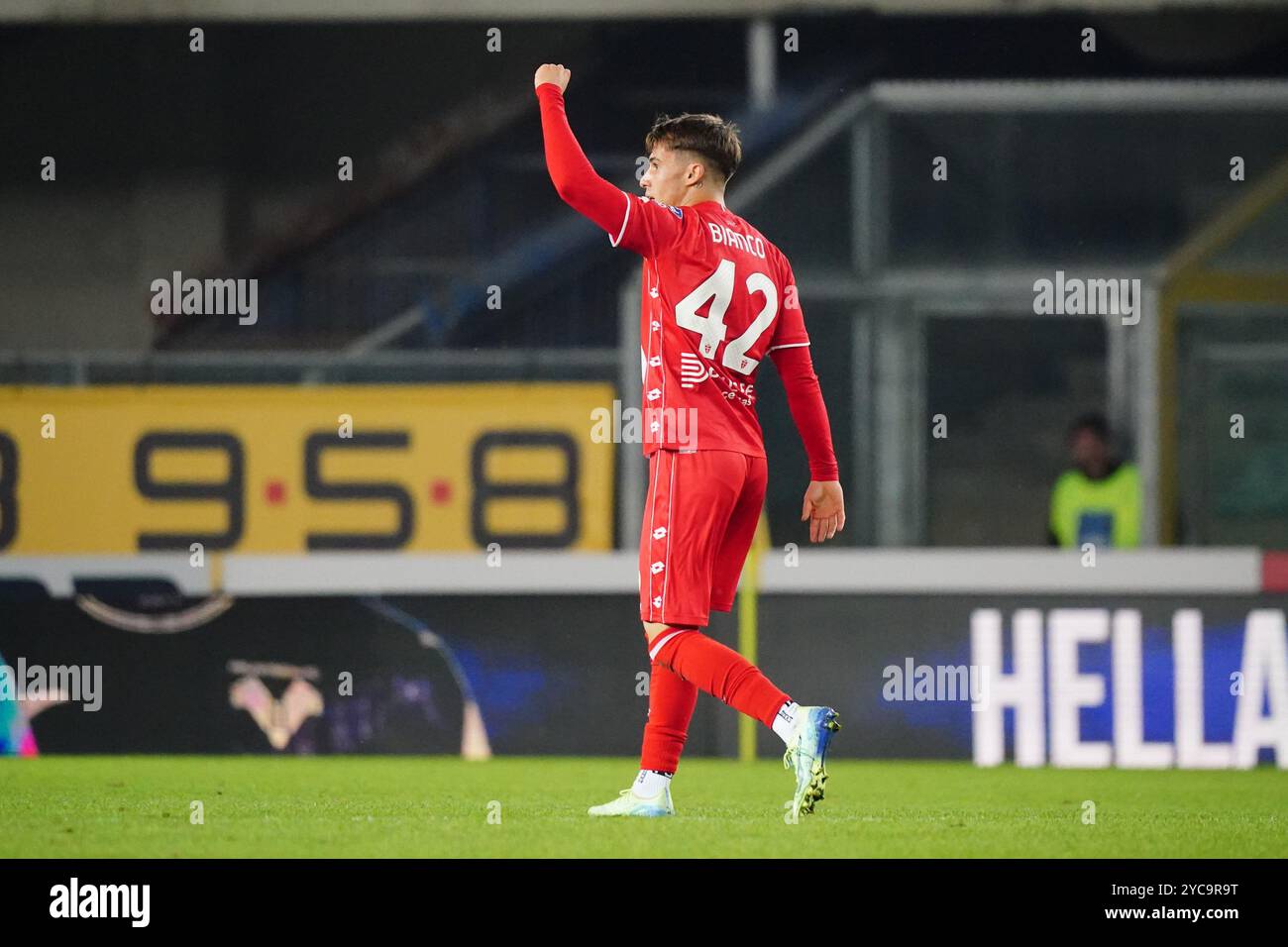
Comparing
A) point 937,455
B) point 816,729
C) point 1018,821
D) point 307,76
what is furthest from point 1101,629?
point 307,76

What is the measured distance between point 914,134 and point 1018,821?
5.54 metres

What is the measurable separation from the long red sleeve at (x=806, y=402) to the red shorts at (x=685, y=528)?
1.04 ft

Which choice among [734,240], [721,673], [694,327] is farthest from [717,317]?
[721,673]

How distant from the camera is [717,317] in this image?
198 inches

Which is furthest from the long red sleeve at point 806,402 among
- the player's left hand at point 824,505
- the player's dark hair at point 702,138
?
the player's dark hair at point 702,138

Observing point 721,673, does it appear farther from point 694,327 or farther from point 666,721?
point 694,327

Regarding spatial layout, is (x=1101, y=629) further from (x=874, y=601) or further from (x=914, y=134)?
(x=914, y=134)

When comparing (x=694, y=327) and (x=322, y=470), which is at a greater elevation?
(x=694, y=327)

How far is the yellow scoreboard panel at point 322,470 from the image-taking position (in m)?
9.26

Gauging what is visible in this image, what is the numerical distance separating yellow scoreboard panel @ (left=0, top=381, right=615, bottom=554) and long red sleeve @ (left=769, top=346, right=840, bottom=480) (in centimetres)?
395

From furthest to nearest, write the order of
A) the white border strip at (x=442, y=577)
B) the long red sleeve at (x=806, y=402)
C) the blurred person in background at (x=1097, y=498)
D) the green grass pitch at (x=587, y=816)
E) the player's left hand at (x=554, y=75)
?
1. the blurred person in background at (x=1097, y=498)
2. the white border strip at (x=442, y=577)
3. the long red sleeve at (x=806, y=402)
4. the player's left hand at (x=554, y=75)
5. the green grass pitch at (x=587, y=816)

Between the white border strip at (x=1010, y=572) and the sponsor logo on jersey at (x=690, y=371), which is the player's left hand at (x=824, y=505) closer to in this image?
the sponsor logo on jersey at (x=690, y=371)

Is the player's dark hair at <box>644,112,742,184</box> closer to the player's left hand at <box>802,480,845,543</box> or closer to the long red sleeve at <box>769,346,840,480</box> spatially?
the long red sleeve at <box>769,346,840,480</box>

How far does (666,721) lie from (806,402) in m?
0.86
